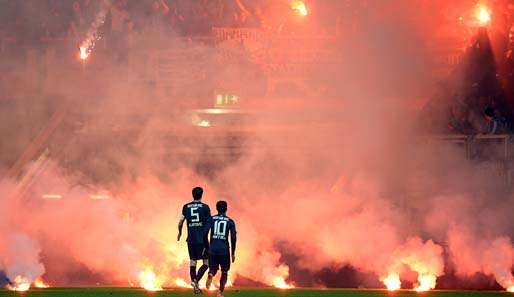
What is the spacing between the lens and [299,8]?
38.2m

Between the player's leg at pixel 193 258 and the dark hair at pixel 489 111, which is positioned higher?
the dark hair at pixel 489 111

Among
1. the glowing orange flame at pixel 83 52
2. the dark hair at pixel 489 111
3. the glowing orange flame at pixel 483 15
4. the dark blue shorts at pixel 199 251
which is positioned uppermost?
the glowing orange flame at pixel 83 52

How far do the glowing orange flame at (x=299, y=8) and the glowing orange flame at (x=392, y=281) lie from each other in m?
12.3

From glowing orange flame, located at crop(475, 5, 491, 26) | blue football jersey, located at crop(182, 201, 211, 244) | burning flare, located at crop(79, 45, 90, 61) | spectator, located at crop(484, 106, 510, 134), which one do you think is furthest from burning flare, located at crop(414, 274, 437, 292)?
burning flare, located at crop(79, 45, 90, 61)

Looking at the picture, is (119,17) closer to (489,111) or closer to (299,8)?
(299,8)

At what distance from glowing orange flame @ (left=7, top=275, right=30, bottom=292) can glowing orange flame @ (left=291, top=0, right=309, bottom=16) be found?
15066 mm

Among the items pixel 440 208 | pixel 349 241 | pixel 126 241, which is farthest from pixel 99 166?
pixel 440 208

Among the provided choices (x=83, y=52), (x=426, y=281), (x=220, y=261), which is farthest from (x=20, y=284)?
(x=83, y=52)

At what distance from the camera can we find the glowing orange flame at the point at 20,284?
24502 millimetres

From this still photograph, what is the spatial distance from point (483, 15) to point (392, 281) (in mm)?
8545

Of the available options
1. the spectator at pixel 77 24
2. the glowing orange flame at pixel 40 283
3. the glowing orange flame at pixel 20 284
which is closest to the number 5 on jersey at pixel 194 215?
the glowing orange flame at pixel 20 284

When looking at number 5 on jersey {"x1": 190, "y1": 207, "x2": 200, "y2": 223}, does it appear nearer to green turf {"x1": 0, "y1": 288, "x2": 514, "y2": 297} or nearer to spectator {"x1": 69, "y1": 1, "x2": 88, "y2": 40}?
green turf {"x1": 0, "y1": 288, "x2": 514, "y2": 297}

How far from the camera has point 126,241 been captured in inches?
1107

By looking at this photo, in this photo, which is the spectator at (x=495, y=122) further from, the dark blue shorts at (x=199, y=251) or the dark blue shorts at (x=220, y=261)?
the dark blue shorts at (x=220, y=261)
